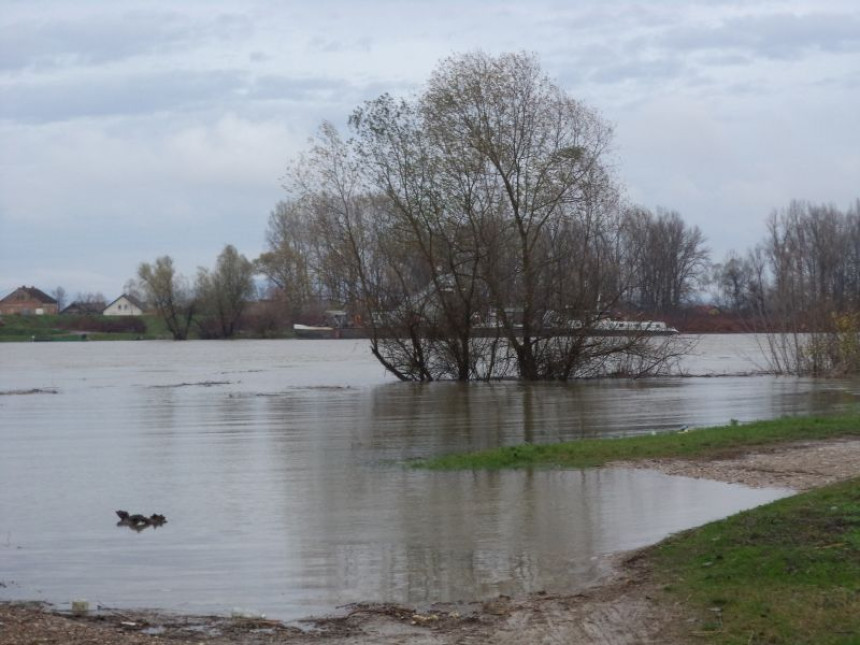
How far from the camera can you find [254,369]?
58.8 meters

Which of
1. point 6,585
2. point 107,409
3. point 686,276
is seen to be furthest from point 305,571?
point 686,276

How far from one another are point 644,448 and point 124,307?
5658 inches

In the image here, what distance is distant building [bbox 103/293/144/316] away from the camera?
5728 inches

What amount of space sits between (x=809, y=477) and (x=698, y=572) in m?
5.54

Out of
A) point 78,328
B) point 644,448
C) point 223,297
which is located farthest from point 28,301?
point 644,448

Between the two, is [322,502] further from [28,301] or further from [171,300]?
[28,301]

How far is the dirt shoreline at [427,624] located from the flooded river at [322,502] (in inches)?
19.0

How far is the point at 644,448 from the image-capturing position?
17516 mm

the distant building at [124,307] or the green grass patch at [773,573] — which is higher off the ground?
the distant building at [124,307]

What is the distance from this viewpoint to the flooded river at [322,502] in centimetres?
1029

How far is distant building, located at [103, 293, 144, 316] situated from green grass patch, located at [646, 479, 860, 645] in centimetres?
13574

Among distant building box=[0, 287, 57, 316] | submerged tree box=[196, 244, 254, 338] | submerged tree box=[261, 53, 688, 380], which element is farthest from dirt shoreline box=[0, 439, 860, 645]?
distant building box=[0, 287, 57, 316]

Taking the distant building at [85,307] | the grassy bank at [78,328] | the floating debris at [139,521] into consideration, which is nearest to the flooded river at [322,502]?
the floating debris at [139,521]

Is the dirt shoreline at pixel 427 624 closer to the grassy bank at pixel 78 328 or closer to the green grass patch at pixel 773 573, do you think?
the green grass patch at pixel 773 573
